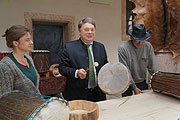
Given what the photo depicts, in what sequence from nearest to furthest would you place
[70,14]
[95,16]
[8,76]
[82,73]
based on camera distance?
[8,76] < [82,73] < [70,14] < [95,16]

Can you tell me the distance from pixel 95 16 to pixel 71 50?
2996 mm

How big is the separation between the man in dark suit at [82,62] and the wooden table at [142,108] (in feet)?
1.69

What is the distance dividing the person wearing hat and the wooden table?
40 centimetres

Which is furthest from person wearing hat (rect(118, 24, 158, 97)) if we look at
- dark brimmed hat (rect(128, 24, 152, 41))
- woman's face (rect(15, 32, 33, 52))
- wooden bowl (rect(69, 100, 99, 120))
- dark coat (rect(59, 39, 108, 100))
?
woman's face (rect(15, 32, 33, 52))

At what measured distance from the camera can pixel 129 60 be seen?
2.05 meters

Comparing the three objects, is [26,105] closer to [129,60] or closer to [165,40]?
[129,60]

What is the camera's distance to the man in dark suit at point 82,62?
1866mm

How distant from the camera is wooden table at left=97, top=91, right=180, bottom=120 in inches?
45.8

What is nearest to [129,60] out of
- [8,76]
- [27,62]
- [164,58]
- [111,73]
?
[111,73]

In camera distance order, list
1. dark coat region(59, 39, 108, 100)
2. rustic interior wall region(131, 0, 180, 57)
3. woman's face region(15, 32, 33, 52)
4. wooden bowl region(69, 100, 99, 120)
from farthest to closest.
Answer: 1. rustic interior wall region(131, 0, 180, 57)
2. dark coat region(59, 39, 108, 100)
3. woman's face region(15, 32, 33, 52)
4. wooden bowl region(69, 100, 99, 120)

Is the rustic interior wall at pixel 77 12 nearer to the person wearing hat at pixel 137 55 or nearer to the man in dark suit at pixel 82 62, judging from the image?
the man in dark suit at pixel 82 62

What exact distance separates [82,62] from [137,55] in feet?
2.64

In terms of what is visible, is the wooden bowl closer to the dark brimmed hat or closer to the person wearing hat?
the person wearing hat

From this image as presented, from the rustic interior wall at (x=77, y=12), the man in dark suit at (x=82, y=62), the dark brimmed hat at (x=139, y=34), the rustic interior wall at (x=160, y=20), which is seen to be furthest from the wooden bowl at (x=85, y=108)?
the rustic interior wall at (x=77, y=12)
